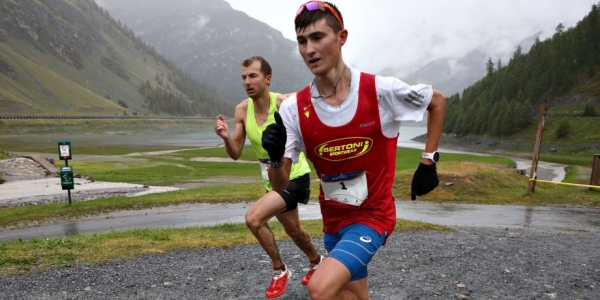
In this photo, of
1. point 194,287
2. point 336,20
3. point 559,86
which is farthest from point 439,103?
point 559,86

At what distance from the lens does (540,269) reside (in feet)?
25.3

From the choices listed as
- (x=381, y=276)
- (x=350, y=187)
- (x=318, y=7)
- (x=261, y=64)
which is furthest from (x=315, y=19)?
(x=381, y=276)

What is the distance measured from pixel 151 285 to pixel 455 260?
5726mm

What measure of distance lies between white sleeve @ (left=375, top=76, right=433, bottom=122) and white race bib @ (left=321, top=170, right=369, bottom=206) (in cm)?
64

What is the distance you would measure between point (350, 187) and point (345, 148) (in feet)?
1.29

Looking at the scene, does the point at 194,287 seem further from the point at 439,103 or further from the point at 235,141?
the point at 439,103

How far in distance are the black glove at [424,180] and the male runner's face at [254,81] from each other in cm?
297

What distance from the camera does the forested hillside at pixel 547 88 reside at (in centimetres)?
11481

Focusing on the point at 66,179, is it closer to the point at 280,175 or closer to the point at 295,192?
the point at 295,192

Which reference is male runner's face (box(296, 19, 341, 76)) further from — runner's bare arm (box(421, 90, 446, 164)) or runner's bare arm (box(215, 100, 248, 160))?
A: runner's bare arm (box(215, 100, 248, 160))

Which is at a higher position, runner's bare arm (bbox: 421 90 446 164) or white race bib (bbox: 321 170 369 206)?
runner's bare arm (bbox: 421 90 446 164)

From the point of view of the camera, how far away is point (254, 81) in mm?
6066

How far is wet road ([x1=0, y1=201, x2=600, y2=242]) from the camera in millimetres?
14914

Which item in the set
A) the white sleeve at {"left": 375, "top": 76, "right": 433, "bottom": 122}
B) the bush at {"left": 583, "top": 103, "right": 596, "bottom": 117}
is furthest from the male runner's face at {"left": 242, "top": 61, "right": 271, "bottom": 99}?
the bush at {"left": 583, "top": 103, "right": 596, "bottom": 117}
